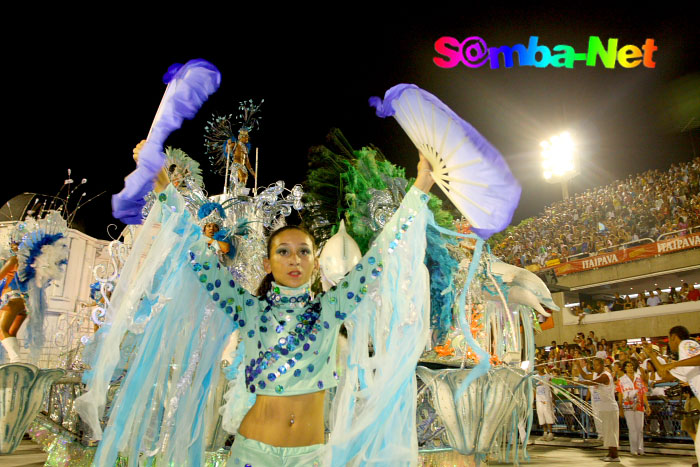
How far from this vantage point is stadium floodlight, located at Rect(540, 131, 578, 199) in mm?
27266

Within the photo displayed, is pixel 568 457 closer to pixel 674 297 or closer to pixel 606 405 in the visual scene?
pixel 606 405

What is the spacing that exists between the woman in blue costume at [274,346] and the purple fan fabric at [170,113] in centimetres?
21

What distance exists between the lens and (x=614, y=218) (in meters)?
19.6

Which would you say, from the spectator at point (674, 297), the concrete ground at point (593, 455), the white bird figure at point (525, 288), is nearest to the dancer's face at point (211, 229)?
the white bird figure at point (525, 288)

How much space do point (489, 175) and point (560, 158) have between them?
27667mm

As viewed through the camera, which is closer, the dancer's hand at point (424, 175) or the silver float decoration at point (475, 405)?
the dancer's hand at point (424, 175)

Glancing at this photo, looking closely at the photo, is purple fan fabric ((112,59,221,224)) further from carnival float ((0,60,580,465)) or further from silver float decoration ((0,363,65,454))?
silver float decoration ((0,363,65,454))

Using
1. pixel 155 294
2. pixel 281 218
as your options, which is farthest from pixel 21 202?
pixel 155 294

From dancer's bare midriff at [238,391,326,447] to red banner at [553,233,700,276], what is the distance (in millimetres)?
17217

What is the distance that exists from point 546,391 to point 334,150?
705cm

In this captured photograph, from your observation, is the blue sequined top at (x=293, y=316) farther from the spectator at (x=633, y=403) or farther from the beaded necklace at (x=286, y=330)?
the spectator at (x=633, y=403)

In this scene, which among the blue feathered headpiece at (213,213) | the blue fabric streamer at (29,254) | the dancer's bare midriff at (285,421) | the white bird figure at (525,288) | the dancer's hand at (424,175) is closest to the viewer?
the dancer's bare midriff at (285,421)

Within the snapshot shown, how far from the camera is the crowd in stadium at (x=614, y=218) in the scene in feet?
56.1

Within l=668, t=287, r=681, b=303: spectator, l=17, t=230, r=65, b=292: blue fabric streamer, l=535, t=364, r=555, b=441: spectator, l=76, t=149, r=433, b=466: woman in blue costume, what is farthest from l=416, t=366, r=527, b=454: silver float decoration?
l=668, t=287, r=681, b=303: spectator
